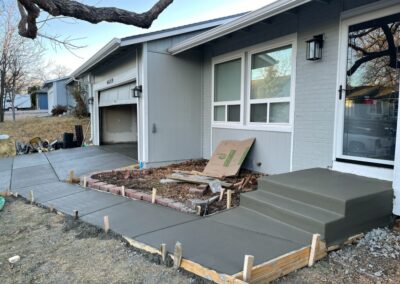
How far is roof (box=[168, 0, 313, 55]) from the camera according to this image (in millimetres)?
4616

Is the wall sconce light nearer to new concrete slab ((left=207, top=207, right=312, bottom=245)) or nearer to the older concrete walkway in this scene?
the older concrete walkway

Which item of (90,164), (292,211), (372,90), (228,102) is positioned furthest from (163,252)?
(90,164)

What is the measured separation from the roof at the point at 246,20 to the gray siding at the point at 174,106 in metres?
0.53

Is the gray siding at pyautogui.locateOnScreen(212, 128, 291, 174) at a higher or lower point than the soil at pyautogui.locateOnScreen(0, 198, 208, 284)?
higher

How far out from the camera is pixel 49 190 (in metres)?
5.81

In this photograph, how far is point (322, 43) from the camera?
4.89 m

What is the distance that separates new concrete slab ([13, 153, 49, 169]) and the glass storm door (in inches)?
318

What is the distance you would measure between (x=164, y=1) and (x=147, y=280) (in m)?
4.12

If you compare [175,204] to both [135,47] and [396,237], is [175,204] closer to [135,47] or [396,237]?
[396,237]

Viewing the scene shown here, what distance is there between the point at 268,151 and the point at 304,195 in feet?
8.68

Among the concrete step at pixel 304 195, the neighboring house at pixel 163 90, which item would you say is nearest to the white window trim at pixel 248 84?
the neighboring house at pixel 163 90

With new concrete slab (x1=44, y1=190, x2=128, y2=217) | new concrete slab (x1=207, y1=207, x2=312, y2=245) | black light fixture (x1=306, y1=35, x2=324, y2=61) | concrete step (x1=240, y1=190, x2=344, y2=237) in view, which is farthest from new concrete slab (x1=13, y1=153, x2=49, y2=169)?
black light fixture (x1=306, y1=35, x2=324, y2=61)

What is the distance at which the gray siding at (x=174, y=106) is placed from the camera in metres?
7.40

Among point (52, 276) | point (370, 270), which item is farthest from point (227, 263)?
point (52, 276)
